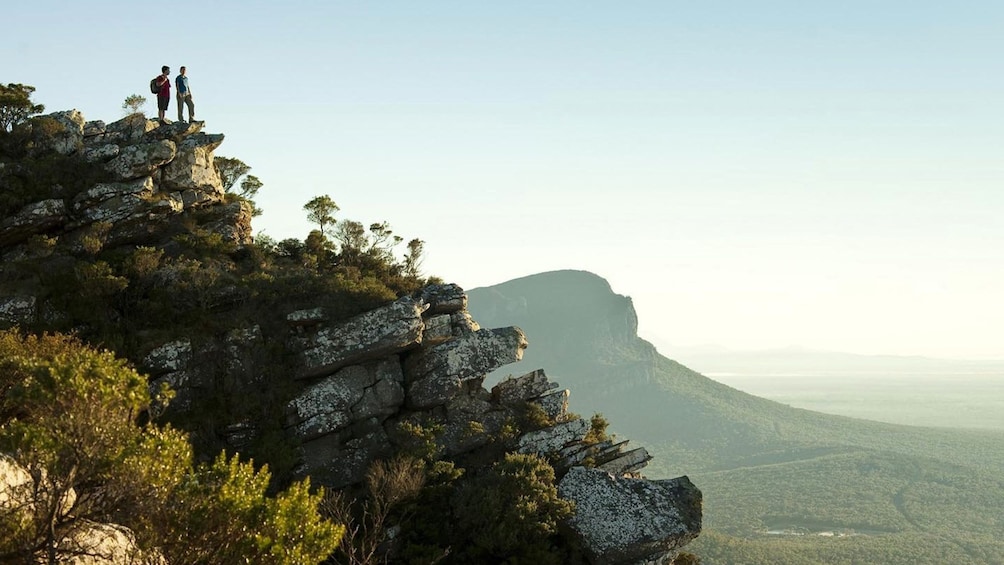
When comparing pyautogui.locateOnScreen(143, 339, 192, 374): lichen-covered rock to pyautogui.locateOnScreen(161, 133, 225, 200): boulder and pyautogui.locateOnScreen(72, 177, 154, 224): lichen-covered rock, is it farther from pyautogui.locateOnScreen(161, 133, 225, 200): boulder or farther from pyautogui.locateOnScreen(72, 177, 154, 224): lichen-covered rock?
pyautogui.locateOnScreen(161, 133, 225, 200): boulder

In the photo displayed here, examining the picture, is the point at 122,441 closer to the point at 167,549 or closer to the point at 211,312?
the point at 167,549

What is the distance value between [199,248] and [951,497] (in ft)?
593

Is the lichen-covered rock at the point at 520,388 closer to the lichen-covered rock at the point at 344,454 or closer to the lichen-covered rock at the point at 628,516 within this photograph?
the lichen-covered rock at the point at 628,516

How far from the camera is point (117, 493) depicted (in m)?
17.7

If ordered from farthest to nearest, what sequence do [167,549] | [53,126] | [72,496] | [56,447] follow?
[53,126] < [72,496] < [167,549] < [56,447]

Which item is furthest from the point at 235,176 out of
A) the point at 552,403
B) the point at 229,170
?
the point at 552,403

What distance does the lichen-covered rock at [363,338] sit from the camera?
3797cm

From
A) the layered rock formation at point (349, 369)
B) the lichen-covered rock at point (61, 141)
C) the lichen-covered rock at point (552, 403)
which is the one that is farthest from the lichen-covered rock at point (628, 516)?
the lichen-covered rock at point (61, 141)

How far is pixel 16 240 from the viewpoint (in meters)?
40.4

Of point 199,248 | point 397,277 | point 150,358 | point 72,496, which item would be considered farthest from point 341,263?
point 72,496

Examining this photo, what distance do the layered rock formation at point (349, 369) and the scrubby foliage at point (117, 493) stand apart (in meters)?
17.3

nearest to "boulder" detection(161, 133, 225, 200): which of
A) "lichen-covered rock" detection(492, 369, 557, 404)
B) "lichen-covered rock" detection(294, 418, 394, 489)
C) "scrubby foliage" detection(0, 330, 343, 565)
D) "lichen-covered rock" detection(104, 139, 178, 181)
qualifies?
"lichen-covered rock" detection(104, 139, 178, 181)

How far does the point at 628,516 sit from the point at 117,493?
24.7 metres

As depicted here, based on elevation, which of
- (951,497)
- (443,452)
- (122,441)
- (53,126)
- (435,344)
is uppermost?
(53,126)
